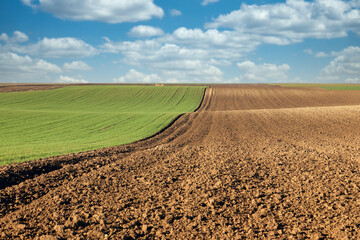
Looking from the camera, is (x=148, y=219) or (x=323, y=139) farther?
(x=323, y=139)

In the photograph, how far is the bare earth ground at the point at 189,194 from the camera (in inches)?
262

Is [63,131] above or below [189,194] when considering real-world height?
below

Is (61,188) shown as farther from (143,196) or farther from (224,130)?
(224,130)

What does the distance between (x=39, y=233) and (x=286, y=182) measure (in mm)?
7706

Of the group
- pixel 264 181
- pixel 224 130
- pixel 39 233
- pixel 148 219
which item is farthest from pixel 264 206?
pixel 224 130

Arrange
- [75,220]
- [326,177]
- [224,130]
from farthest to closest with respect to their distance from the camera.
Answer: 1. [224,130]
2. [326,177]
3. [75,220]

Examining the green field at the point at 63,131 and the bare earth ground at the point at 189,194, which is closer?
the bare earth ground at the point at 189,194

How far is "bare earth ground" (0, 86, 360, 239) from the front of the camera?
666cm

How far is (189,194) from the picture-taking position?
8750mm

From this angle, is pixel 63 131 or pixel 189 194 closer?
pixel 189 194

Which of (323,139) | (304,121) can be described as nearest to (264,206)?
(323,139)

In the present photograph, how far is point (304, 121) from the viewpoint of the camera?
27.4m

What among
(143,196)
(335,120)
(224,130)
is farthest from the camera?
(335,120)

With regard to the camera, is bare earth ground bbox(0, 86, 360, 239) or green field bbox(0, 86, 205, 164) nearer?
bare earth ground bbox(0, 86, 360, 239)
